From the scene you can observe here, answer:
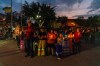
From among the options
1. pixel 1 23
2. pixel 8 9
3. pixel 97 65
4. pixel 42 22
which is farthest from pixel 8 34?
pixel 97 65

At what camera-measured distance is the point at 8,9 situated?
43.0 m

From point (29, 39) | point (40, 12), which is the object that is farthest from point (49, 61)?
point (40, 12)

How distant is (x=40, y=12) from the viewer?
65062mm

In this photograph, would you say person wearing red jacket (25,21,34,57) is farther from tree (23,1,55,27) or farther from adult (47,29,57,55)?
tree (23,1,55,27)

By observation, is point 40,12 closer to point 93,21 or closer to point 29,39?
point 93,21

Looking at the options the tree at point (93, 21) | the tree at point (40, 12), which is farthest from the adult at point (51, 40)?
the tree at point (93, 21)

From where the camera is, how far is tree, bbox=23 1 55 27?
61.8 meters

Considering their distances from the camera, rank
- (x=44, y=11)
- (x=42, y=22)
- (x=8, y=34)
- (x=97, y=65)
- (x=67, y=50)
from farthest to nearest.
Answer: (x=44, y=11) → (x=42, y=22) → (x=8, y=34) → (x=67, y=50) → (x=97, y=65)

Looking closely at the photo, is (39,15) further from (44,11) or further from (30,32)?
(30,32)

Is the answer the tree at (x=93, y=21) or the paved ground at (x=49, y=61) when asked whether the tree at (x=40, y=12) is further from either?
the paved ground at (x=49, y=61)

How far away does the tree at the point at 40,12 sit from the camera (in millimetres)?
61844

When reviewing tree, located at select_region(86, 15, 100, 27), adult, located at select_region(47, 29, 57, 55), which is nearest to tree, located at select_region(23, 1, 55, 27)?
tree, located at select_region(86, 15, 100, 27)

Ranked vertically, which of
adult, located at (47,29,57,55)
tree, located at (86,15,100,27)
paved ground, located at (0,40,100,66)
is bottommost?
paved ground, located at (0,40,100,66)

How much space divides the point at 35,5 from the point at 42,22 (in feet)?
32.8
